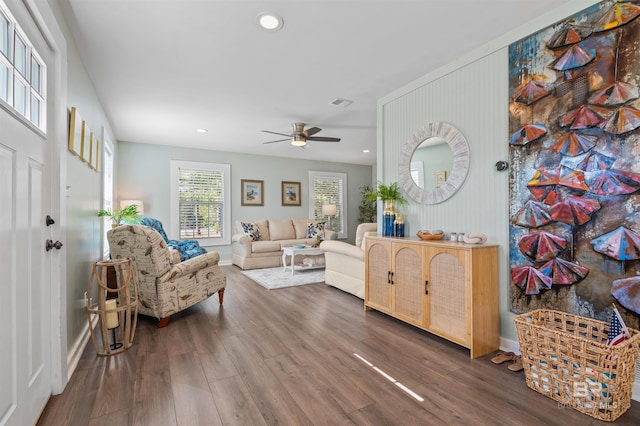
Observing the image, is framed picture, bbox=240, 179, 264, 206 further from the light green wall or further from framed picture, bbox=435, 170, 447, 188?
framed picture, bbox=435, 170, 447, 188

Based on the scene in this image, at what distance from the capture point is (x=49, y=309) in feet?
5.80

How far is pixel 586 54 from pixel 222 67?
2.92 metres

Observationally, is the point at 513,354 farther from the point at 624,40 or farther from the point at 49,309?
the point at 49,309

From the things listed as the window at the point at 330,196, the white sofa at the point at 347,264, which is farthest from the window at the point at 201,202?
the white sofa at the point at 347,264

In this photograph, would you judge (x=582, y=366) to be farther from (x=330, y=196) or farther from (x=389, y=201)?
(x=330, y=196)

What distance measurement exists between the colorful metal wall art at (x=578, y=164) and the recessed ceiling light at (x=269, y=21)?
6.12 feet

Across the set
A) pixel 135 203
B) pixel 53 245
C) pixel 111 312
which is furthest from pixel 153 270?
pixel 135 203

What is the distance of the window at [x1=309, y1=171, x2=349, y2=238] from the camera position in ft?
25.9

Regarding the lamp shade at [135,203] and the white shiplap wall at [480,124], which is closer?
the white shiplap wall at [480,124]

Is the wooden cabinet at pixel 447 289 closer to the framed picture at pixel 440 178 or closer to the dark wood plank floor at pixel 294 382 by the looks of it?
the dark wood plank floor at pixel 294 382

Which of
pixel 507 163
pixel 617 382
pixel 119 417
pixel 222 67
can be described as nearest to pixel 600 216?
pixel 507 163

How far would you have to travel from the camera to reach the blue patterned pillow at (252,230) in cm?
631

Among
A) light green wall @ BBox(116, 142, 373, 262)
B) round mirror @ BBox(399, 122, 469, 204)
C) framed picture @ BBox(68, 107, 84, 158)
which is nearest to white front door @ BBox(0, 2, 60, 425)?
framed picture @ BBox(68, 107, 84, 158)

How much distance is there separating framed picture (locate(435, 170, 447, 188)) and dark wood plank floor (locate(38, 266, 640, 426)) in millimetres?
1446
